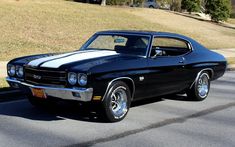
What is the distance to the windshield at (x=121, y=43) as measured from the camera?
7.64 m

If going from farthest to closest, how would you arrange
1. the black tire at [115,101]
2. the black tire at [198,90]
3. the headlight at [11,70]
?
1. the black tire at [198,90]
2. the headlight at [11,70]
3. the black tire at [115,101]

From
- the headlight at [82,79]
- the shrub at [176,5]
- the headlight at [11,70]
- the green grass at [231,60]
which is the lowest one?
the shrub at [176,5]

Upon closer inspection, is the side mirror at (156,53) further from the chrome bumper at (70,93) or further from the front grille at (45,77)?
the front grille at (45,77)

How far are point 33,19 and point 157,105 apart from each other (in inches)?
645

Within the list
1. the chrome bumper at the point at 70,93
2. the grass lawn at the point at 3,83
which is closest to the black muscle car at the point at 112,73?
the chrome bumper at the point at 70,93

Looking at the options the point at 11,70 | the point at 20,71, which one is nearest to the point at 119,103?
the point at 20,71

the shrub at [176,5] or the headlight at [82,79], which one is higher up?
the headlight at [82,79]

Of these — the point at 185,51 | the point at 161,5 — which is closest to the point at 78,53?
the point at 185,51

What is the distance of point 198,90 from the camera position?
29.5 ft

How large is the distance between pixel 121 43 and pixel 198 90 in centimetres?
208

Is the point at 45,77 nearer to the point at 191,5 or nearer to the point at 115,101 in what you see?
the point at 115,101

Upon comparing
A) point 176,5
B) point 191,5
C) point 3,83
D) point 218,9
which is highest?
point 3,83

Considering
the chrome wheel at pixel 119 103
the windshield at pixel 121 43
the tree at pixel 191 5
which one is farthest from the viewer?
the tree at pixel 191 5

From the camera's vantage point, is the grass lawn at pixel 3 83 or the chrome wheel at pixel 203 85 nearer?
the chrome wheel at pixel 203 85
